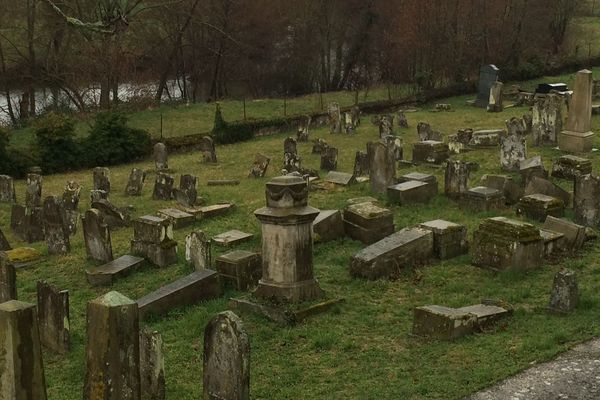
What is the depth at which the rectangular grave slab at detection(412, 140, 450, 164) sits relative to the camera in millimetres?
19812

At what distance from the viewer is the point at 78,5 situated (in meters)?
31.5

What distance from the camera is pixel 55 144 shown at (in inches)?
913

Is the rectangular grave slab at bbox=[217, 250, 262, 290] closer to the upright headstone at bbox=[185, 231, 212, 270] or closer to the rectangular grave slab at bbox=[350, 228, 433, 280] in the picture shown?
the upright headstone at bbox=[185, 231, 212, 270]

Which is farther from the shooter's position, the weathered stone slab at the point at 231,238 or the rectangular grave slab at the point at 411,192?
the rectangular grave slab at the point at 411,192

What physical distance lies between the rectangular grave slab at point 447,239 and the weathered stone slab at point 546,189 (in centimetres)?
299

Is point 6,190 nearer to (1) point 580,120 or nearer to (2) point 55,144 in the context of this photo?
(2) point 55,144

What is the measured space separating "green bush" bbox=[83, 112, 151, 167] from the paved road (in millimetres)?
18301

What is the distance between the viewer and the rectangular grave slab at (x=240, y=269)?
11172mm

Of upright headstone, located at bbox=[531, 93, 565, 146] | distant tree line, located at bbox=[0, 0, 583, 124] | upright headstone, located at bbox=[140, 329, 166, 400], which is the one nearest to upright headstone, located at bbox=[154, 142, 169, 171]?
upright headstone, located at bbox=[531, 93, 565, 146]

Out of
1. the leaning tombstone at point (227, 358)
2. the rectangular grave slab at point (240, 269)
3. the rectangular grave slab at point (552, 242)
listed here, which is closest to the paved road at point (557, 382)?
the leaning tombstone at point (227, 358)

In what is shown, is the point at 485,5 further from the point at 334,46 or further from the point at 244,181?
the point at 244,181

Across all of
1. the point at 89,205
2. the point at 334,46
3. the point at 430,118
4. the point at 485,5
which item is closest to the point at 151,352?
the point at 89,205

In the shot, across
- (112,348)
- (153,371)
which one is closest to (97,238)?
(153,371)

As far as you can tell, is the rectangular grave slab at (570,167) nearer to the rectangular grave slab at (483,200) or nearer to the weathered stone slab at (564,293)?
→ the rectangular grave slab at (483,200)
